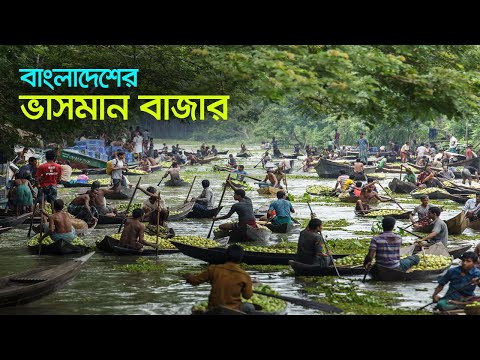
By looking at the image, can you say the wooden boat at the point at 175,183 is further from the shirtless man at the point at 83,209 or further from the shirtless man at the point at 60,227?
the shirtless man at the point at 60,227

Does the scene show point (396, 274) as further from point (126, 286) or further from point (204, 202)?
point (204, 202)

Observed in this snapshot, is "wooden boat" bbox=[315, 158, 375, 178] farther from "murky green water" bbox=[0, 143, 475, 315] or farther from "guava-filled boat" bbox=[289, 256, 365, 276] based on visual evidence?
"guava-filled boat" bbox=[289, 256, 365, 276]

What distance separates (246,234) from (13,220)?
5.55m

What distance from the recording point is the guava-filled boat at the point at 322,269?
14.7 meters

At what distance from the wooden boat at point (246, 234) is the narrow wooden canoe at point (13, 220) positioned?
4.72 m

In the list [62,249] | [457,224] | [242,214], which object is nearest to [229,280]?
[62,249]

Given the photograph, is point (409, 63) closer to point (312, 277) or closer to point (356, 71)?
point (356, 71)

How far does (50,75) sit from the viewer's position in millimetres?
16750

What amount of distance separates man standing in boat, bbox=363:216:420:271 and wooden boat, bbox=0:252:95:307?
4.62 m

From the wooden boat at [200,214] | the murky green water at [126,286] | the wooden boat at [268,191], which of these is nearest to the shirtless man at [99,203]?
the murky green water at [126,286]
